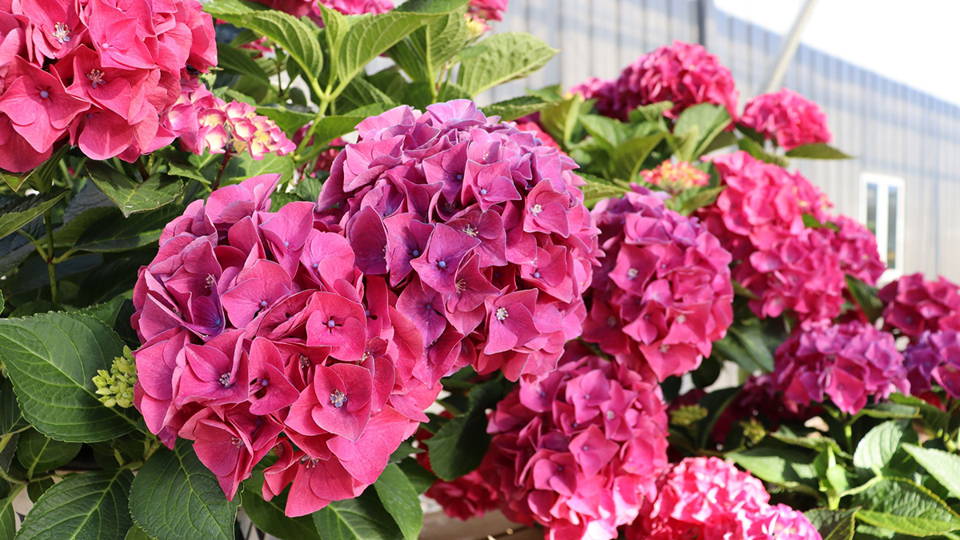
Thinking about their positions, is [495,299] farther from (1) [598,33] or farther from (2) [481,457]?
(1) [598,33]

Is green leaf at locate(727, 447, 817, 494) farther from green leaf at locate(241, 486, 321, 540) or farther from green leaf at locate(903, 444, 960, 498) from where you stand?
green leaf at locate(241, 486, 321, 540)

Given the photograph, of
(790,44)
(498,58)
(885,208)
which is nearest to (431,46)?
(498,58)

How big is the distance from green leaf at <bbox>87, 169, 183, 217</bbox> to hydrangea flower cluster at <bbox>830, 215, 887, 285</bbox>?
78cm

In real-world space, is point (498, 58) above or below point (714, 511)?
above

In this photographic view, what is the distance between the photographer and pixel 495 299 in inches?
15.8

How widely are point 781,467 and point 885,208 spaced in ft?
22.0

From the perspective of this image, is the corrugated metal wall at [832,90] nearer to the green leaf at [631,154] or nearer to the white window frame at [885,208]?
the white window frame at [885,208]

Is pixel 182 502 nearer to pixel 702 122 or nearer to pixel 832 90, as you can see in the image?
pixel 702 122

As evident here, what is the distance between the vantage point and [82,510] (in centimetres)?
42

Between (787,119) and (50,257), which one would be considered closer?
(50,257)

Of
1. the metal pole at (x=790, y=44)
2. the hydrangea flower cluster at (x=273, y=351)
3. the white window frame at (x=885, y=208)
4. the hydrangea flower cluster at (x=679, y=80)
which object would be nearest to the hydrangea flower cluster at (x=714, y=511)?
the hydrangea flower cluster at (x=273, y=351)

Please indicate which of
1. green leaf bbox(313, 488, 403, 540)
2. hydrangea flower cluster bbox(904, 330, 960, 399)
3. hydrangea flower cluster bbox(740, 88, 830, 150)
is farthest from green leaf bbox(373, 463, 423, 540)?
hydrangea flower cluster bbox(740, 88, 830, 150)

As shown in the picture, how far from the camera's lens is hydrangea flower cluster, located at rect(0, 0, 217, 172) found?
380 millimetres

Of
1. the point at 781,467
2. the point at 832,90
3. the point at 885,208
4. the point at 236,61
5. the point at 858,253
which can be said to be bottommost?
the point at 885,208
